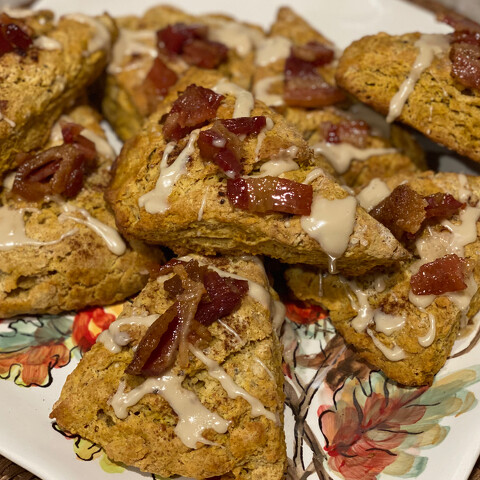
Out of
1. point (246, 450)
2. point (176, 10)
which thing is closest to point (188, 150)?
point (246, 450)

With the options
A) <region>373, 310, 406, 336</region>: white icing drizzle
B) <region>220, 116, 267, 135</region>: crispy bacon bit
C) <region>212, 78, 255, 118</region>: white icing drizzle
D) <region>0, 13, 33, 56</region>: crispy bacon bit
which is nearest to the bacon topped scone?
<region>212, 78, 255, 118</region>: white icing drizzle

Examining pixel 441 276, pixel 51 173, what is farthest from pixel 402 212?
pixel 51 173

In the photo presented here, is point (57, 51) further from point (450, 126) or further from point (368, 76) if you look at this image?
point (450, 126)

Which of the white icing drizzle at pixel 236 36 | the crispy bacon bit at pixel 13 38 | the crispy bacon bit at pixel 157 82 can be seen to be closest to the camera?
the crispy bacon bit at pixel 13 38

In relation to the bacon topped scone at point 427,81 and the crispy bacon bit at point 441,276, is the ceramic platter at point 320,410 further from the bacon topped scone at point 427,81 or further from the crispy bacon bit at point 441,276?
the bacon topped scone at point 427,81

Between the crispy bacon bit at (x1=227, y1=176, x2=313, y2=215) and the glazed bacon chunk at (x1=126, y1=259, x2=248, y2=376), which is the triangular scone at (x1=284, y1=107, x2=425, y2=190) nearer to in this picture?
the crispy bacon bit at (x1=227, y1=176, x2=313, y2=215)

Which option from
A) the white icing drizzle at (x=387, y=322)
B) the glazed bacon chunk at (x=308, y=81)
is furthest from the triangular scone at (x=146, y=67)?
the white icing drizzle at (x=387, y=322)

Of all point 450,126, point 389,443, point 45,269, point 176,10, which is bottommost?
point 45,269

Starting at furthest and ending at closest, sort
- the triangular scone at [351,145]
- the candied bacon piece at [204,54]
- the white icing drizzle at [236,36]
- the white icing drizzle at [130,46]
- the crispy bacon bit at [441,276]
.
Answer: the white icing drizzle at [236,36]
the white icing drizzle at [130,46]
the candied bacon piece at [204,54]
the triangular scone at [351,145]
the crispy bacon bit at [441,276]
